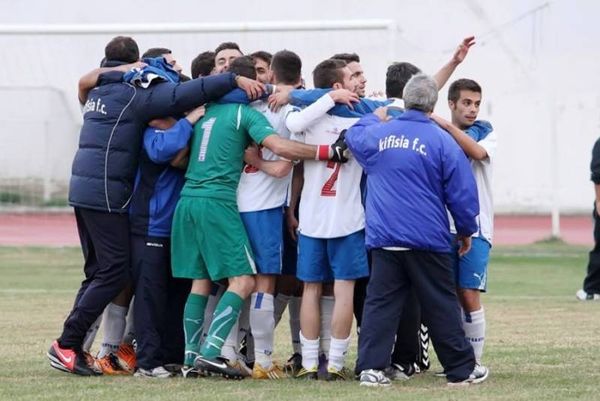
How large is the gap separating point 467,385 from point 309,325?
1.06 metres

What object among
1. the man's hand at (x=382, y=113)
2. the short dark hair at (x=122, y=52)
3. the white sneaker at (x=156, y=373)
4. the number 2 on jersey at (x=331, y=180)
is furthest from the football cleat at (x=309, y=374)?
the short dark hair at (x=122, y=52)

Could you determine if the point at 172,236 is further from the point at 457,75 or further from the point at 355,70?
the point at 457,75

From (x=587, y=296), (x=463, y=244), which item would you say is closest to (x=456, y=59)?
(x=463, y=244)

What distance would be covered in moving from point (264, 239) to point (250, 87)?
37.3 inches

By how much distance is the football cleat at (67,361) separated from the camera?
28.3ft

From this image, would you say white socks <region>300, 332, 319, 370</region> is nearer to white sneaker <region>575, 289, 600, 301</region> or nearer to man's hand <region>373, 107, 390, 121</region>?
man's hand <region>373, 107, 390, 121</region>

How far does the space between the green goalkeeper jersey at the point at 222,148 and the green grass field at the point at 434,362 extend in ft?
3.93

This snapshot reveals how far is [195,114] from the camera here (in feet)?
28.5

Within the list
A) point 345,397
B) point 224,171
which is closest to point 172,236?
point 224,171

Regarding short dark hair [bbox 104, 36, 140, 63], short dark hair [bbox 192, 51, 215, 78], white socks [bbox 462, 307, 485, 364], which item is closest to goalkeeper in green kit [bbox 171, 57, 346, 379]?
short dark hair [bbox 104, 36, 140, 63]

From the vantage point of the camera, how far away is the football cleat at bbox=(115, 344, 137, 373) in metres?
9.00

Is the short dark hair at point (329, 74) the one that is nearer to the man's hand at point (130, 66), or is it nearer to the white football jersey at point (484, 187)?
the white football jersey at point (484, 187)

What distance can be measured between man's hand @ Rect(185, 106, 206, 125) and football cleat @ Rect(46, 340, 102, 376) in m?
1.64

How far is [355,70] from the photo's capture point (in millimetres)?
8836
